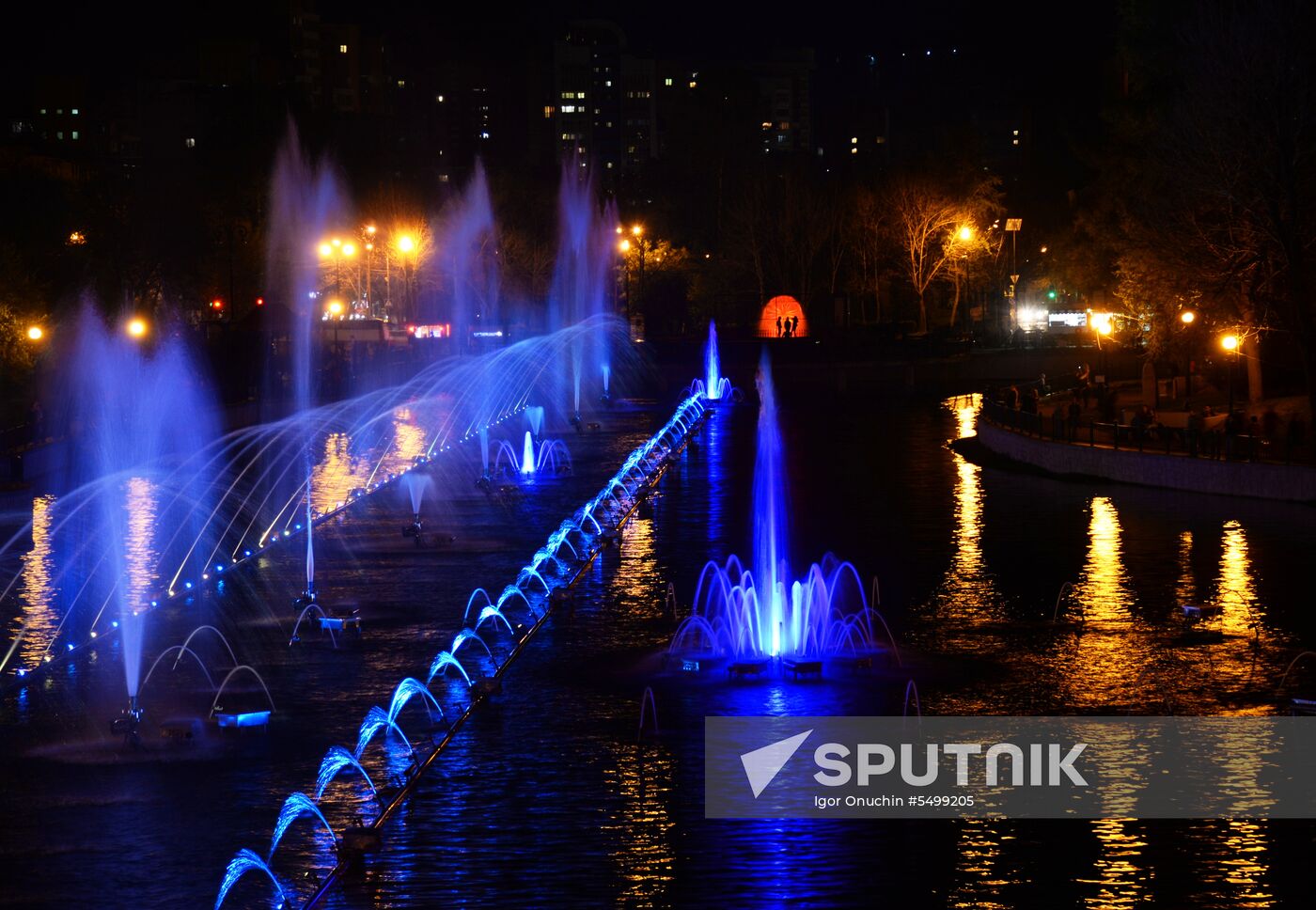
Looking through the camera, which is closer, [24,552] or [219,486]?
[24,552]

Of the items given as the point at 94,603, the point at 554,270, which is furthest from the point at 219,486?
the point at 554,270

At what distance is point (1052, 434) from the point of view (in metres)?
37.3

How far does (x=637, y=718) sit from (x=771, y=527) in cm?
1238

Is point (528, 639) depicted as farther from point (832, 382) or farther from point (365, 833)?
point (832, 382)

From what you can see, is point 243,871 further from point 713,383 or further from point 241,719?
point 713,383

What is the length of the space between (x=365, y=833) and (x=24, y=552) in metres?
16.1

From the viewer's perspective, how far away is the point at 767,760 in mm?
14148

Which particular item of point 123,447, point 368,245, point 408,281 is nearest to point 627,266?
point 408,281

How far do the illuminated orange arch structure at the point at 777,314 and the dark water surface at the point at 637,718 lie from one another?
54.0 metres

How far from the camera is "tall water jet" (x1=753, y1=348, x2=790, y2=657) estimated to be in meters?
19.3

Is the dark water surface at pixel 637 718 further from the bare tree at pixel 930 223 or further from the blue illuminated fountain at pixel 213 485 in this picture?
the bare tree at pixel 930 223

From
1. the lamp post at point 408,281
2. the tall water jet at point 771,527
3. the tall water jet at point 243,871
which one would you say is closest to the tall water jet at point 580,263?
the lamp post at point 408,281

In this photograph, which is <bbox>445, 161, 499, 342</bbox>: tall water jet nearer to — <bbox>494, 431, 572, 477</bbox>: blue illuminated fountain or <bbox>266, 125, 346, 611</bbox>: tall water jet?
<bbox>266, 125, 346, 611</bbox>: tall water jet

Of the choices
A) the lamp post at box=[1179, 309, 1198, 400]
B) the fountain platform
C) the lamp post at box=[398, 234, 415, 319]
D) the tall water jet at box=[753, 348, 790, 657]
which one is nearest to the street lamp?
the lamp post at box=[1179, 309, 1198, 400]
